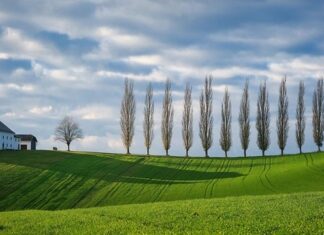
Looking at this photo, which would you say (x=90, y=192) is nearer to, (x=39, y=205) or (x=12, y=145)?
(x=39, y=205)

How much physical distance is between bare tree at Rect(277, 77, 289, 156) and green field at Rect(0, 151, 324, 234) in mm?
12214

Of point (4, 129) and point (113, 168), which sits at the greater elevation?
point (4, 129)

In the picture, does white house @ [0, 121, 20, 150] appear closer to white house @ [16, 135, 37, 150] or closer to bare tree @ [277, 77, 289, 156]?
white house @ [16, 135, 37, 150]

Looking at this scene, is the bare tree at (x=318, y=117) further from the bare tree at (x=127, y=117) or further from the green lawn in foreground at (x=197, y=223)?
the green lawn in foreground at (x=197, y=223)

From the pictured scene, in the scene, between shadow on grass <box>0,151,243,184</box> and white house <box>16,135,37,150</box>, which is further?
white house <box>16,135,37,150</box>

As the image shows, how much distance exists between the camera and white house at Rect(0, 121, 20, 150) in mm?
137375

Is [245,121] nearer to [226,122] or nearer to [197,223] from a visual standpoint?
[226,122]

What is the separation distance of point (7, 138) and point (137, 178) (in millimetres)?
71443

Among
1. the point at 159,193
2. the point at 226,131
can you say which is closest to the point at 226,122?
the point at 226,131

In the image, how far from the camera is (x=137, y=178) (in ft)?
269

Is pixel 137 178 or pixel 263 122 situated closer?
pixel 137 178

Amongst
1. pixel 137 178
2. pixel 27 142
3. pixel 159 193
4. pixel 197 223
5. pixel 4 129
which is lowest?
pixel 159 193

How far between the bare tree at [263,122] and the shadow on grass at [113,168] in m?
24.0

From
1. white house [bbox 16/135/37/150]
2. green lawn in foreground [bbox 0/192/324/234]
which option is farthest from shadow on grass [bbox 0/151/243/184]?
white house [bbox 16/135/37/150]
